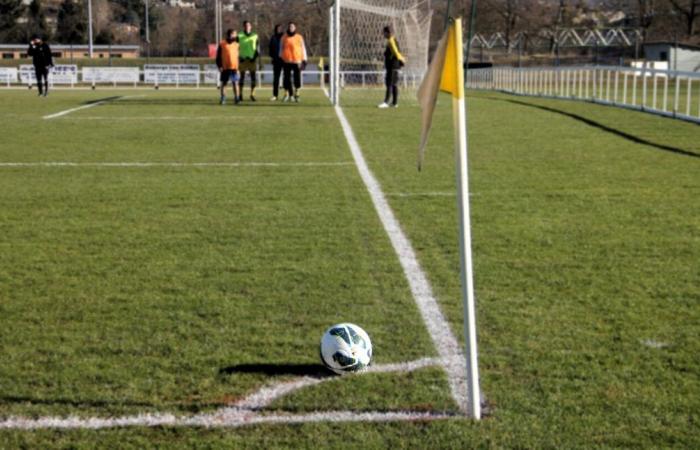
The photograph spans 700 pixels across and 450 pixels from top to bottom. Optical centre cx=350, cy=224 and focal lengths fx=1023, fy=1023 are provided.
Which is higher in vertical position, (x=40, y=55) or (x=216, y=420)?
(x=40, y=55)

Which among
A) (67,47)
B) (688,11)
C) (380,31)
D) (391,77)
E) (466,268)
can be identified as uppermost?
(688,11)

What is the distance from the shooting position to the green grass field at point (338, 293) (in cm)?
388

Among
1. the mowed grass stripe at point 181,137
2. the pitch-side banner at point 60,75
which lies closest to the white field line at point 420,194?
the mowed grass stripe at point 181,137

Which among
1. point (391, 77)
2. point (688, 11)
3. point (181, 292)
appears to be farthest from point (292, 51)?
point (688, 11)

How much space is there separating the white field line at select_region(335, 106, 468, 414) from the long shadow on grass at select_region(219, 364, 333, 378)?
54 cm

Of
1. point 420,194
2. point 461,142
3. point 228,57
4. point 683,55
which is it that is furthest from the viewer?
point 683,55

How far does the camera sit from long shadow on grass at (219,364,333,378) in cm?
433

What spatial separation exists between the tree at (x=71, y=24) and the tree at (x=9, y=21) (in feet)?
12.9

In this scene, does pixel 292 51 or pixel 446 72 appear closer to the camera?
pixel 446 72

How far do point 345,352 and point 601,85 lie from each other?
24426 millimetres

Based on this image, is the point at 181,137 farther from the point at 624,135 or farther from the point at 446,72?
the point at 446,72

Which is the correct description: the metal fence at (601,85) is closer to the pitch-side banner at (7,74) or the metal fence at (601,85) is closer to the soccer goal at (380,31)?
the soccer goal at (380,31)

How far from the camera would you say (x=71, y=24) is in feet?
316

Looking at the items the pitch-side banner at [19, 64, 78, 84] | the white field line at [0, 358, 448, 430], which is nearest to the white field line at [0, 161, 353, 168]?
the white field line at [0, 358, 448, 430]
